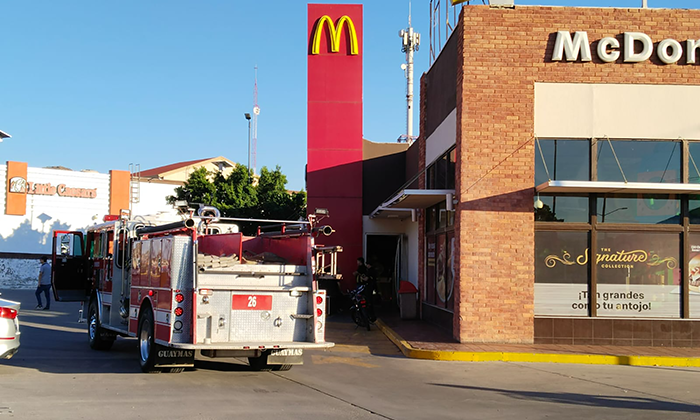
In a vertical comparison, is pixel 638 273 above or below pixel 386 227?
below

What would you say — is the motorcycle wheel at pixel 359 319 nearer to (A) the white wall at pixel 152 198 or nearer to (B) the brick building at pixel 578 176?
(B) the brick building at pixel 578 176

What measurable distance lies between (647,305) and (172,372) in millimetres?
9688

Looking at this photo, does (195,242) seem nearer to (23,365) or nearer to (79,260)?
(23,365)

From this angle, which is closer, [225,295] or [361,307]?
[225,295]

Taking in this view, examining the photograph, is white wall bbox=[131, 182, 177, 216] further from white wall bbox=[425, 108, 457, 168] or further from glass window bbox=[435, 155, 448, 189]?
glass window bbox=[435, 155, 448, 189]

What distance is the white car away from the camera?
10000mm

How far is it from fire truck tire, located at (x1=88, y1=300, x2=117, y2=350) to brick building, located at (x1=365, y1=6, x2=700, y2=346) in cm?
705

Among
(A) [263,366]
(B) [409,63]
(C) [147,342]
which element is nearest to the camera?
(C) [147,342]

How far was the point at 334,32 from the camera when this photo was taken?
24.3 meters

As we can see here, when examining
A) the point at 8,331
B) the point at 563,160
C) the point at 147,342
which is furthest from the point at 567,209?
the point at 8,331

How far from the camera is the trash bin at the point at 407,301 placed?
1941 centimetres

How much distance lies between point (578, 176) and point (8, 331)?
1104cm

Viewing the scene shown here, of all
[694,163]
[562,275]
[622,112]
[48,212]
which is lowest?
[562,275]

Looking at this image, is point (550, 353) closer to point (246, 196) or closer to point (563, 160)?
point (563, 160)
